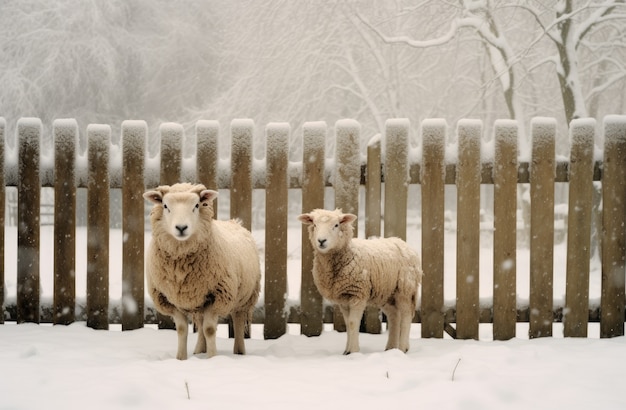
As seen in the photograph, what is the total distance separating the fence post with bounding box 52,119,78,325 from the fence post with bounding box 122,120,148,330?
0.42 metres

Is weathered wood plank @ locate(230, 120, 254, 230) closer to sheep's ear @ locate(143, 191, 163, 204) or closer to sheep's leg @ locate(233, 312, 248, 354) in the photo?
sheep's leg @ locate(233, 312, 248, 354)

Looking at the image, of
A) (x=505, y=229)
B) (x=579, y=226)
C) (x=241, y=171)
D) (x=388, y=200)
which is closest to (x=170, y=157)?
(x=241, y=171)

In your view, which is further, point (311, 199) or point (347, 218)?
point (311, 199)

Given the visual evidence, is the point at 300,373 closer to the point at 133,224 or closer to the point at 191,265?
the point at 191,265

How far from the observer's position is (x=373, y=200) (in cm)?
446

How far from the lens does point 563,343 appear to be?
4.16 metres

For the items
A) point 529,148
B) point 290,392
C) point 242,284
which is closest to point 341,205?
point 242,284

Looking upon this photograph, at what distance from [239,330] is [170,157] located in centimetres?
147

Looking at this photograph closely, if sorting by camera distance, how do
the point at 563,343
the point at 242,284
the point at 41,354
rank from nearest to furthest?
1. the point at 41,354
2. the point at 242,284
3. the point at 563,343

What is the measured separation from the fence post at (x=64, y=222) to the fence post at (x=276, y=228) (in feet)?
5.02

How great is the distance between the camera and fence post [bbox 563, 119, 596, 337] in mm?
4430

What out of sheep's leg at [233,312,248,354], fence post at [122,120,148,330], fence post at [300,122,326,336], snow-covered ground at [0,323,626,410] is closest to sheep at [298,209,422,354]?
snow-covered ground at [0,323,626,410]

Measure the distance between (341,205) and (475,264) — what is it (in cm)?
112

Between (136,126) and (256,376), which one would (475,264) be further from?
(136,126)
